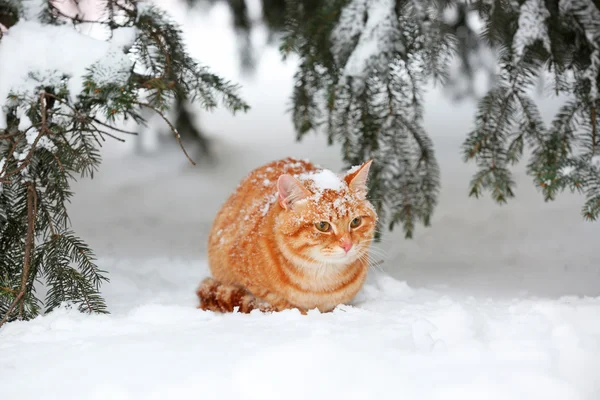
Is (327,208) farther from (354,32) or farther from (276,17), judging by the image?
(276,17)

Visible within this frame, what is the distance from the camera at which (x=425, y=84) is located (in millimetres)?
2826

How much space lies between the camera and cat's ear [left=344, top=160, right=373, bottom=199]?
8.23 feet

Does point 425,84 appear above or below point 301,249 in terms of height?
above

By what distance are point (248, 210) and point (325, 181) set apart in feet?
1.59

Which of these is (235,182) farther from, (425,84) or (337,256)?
(337,256)

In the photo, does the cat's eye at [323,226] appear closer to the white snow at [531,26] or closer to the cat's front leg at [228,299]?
the cat's front leg at [228,299]

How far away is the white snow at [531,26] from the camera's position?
99.5 inches

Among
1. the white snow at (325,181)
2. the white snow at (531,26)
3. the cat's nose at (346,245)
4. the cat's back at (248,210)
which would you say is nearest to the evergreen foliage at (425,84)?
the white snow at (531,26)

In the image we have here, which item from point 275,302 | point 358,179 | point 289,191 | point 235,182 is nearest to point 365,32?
point 358,179

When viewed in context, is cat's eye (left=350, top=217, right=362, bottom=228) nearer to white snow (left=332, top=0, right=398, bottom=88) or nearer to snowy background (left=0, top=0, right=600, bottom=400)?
snowy background (left=0, top=0, right=600, bottom=400)

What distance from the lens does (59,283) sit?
2.27 meters

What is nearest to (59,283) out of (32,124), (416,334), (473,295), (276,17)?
(32,124)

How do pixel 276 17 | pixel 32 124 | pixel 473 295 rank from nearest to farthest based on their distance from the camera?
pixel 32 124 → pixel 473 295 → pixel 276 17

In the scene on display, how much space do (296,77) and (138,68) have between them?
82 cm
